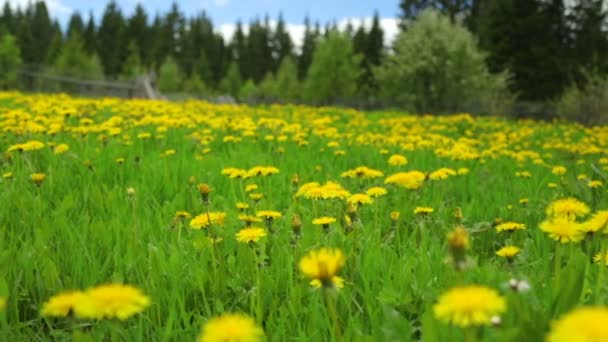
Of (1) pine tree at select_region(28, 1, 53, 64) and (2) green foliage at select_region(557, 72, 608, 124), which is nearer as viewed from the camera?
(2) green foliage at select_region(557, 72, 608, 124)

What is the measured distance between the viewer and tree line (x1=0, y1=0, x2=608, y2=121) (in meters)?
17.5

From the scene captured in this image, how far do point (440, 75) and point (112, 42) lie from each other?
2328 inches

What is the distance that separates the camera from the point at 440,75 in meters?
17.2

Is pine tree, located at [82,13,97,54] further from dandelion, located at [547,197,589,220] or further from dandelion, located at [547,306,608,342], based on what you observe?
dandelion, located at [547,306,608,342]

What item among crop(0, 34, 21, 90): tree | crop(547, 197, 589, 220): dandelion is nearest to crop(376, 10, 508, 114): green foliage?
crop(547, 197, 589, 220): dandelion

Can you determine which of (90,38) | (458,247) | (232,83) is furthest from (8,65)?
(90,38)

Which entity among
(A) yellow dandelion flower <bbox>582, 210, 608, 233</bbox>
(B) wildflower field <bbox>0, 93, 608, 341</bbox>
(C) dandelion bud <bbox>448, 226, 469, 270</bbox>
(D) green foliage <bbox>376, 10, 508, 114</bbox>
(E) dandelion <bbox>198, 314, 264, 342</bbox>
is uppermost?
(D) green foliage <bbox>376, 10, 508, 114</bbox>

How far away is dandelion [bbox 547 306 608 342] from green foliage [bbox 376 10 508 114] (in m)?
16.5

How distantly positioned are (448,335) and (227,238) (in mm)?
1248

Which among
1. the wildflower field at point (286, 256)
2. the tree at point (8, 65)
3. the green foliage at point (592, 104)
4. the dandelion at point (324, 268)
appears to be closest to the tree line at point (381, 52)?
the green foliage at point (592, 104)

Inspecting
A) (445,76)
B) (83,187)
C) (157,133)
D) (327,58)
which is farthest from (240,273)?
(327,58)

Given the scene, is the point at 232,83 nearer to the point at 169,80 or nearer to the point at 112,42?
the point at 169,80

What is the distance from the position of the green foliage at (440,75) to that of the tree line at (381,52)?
4 cm

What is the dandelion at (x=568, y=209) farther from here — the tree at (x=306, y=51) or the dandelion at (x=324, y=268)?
the tree at (x=306, y=51)
